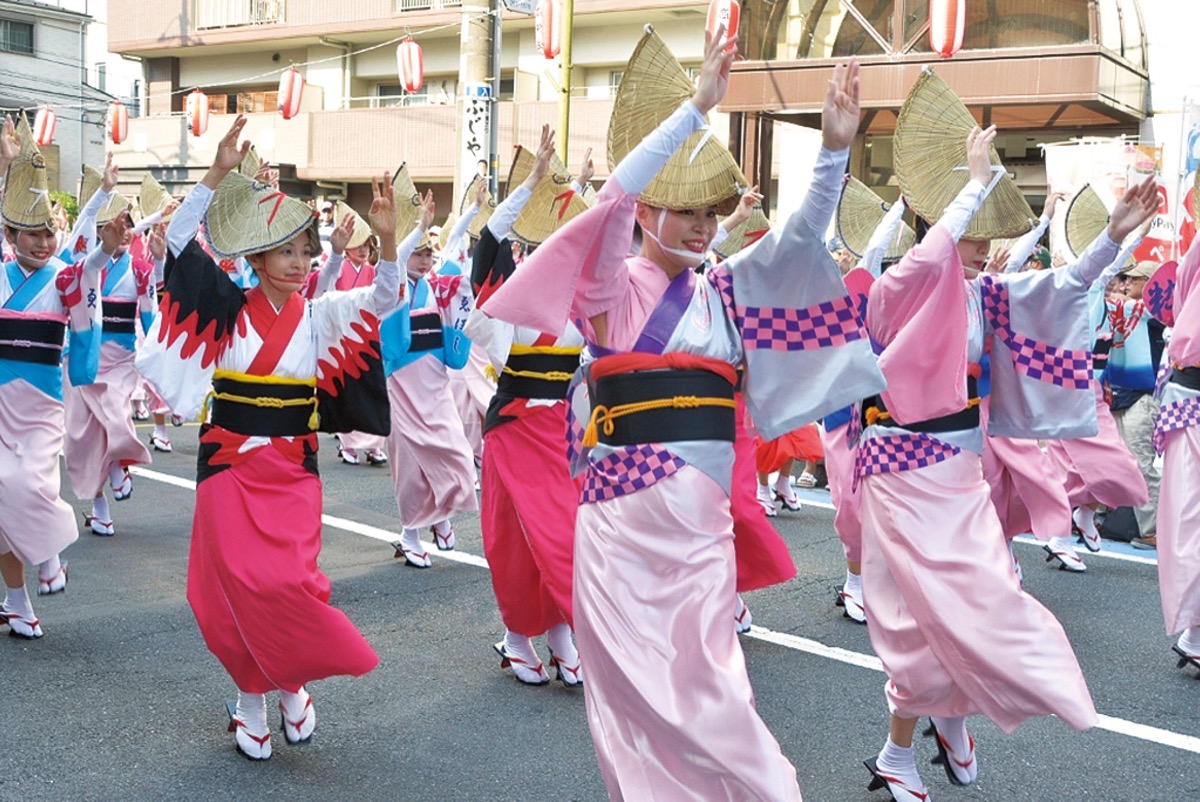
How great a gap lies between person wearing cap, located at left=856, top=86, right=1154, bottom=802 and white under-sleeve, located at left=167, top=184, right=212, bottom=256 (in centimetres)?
232

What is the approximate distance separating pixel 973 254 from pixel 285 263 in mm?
2481

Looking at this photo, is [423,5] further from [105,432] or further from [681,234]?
[681,234]

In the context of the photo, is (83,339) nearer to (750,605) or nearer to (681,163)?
(750,605)

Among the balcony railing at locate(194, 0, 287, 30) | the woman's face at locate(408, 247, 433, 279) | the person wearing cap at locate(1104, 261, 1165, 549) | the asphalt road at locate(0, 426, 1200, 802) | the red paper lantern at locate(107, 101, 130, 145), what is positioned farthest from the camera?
the balcony railing at locate(194, 0, 287, 30)

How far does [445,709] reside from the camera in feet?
16.5

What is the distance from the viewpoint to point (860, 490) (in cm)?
464

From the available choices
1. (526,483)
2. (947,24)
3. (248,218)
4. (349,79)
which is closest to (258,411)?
(248,218)

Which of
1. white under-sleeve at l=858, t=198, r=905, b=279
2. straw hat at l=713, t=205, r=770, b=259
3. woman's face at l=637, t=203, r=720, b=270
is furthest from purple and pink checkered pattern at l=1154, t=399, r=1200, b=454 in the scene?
woman's face at l=637, t=203, r=720, b=270

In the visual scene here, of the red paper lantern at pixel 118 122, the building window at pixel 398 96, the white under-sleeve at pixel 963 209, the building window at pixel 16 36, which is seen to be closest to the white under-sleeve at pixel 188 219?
the white under-sleeve at pixel 963 209

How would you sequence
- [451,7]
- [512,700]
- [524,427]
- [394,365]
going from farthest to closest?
1. [451,7]
2. [394,365]
3. [524,427]
4. [512,700]

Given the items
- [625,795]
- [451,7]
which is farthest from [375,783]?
[451,7]

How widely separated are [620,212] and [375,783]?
2.15 metres

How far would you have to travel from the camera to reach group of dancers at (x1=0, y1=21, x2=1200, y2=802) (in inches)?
132

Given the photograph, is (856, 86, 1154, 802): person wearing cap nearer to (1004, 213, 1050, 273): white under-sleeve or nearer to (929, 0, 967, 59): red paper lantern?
(1004, 213, 1050, 273): white under-sleeve
